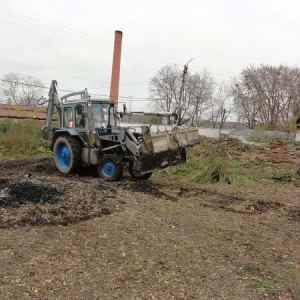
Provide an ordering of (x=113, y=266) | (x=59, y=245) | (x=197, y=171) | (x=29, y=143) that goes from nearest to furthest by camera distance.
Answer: (x=113, y=266)
(x=59, y=245)
(x=197, y=171)
(x=29, y=143)

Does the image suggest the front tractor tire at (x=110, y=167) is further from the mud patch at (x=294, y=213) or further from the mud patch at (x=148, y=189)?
the mud patch at (x=294, y=213)

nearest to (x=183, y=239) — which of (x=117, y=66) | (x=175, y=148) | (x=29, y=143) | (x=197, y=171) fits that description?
(x=175, y=148)

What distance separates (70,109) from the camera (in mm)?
10820

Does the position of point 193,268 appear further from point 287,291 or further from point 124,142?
point 124,142

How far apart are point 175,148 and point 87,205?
3.62m

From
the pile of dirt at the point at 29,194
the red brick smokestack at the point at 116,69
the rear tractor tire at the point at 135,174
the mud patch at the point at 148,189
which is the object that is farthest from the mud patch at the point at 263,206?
the red brick smokestack at the point at 116,69

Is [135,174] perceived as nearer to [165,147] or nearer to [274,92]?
[165,147]

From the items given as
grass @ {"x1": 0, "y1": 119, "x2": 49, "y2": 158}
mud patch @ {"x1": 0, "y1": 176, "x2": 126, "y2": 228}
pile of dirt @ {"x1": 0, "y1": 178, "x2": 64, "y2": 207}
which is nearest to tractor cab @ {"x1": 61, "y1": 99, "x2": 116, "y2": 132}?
mud patch @ {"x1": 0, "y1": 176, "x2": 126, "y2": 228}

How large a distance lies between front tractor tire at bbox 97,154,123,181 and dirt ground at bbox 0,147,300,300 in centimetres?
127

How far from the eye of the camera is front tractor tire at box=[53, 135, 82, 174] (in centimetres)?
1066

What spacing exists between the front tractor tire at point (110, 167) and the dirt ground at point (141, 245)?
1.27 m

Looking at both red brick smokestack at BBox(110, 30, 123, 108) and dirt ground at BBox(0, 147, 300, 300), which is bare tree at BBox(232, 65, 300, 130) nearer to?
red brick smokestack at BBox(110, 30, 123, 108)

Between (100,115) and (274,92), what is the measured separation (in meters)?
44.4

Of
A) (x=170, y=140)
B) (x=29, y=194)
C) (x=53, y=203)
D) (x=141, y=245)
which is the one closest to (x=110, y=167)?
(x=170, y=140)
